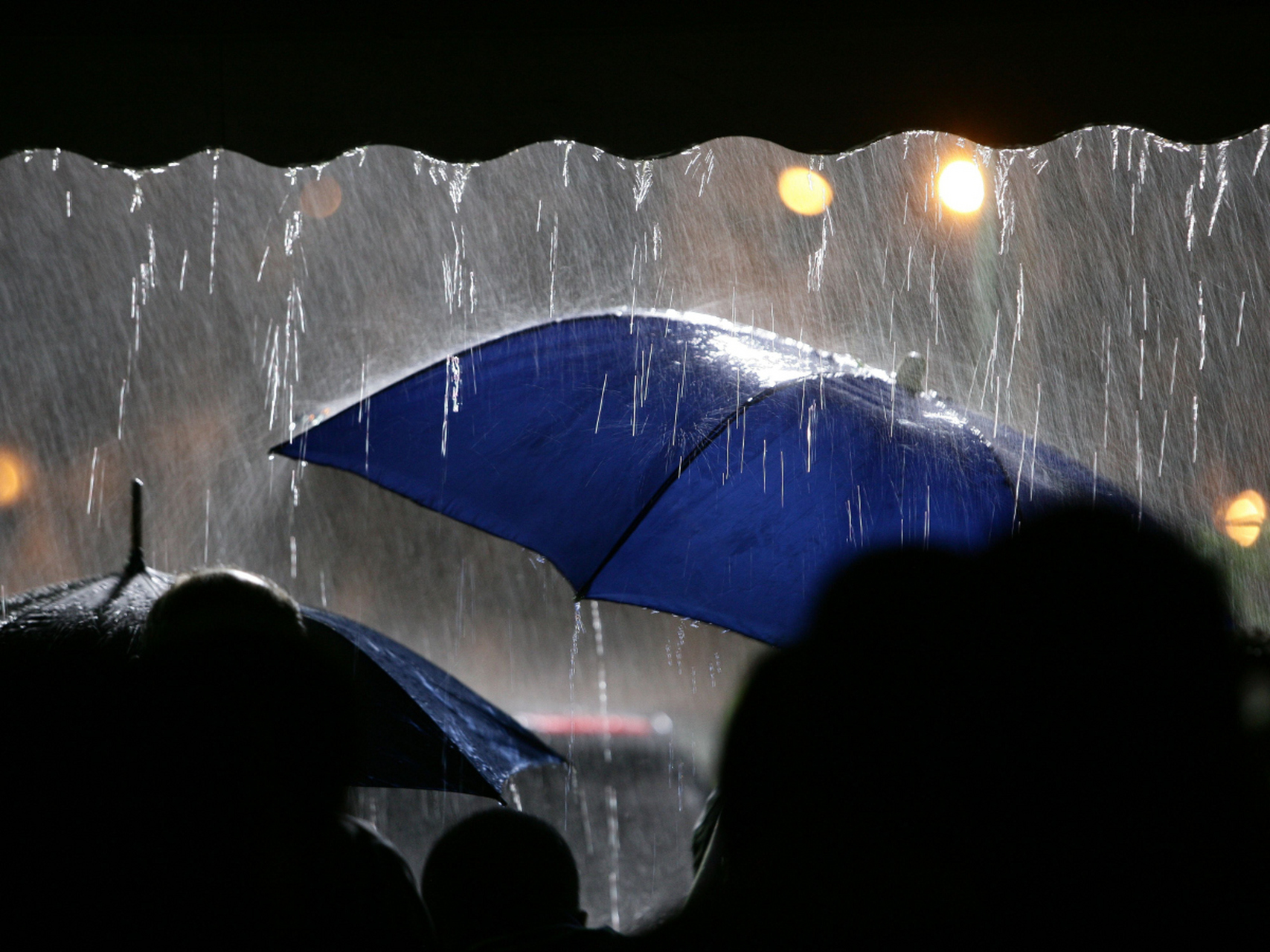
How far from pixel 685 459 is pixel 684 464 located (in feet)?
0.05

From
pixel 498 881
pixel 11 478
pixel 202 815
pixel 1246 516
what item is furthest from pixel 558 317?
pixel 11 478

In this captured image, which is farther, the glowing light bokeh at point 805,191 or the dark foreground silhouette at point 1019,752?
the glowing light bokeh at point 805,191

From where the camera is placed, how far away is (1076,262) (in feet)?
35.6

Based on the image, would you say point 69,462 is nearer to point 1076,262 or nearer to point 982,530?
point 1076,262

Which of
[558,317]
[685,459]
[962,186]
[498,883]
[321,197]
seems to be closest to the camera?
[498,883]

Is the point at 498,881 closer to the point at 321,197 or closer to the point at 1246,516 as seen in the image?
the point at 321,197

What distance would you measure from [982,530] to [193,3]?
7.65 feet

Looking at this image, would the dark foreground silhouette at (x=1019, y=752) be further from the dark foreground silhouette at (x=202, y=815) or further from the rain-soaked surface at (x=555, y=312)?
the rain-soaked surface at (x=555, y=312)

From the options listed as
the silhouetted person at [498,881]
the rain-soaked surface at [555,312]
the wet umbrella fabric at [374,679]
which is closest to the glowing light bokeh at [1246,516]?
the rain-soaked surface at [555,312]

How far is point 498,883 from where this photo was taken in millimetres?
1848

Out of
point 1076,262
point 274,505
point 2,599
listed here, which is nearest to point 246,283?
point 274,505

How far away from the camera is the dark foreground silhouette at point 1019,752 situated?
2.27 ft

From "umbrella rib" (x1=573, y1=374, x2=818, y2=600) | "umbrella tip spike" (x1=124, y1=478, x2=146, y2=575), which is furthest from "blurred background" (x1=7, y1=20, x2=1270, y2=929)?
"umbrella tip spike" (x1=124, y1=478, x2=146, y2=575)

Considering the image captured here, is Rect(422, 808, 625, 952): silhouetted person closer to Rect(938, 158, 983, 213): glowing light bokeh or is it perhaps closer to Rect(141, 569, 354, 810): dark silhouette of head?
Rect(141, 569, 354, 810): dark silhouette of head
